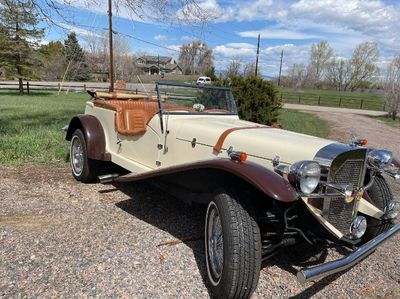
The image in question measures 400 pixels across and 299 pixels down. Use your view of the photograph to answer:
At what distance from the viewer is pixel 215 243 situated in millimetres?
3254

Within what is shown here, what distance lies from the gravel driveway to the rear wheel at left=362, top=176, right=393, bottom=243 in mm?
306

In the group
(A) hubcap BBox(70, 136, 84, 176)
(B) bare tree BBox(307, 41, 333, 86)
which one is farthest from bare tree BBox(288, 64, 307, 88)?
(A) hubcap BBox(70, 136, 84, 176)

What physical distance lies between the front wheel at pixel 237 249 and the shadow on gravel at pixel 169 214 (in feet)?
1.88

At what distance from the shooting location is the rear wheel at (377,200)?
3688mm

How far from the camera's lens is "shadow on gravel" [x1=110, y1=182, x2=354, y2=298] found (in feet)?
11.8

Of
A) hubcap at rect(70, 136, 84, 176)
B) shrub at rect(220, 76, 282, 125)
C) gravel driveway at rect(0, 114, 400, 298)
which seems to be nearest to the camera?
gravel driveway at rect(0, 114, 400, 298)

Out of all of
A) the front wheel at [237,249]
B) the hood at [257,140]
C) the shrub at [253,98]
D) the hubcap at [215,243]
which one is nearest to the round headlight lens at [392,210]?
the hood at [257,140]

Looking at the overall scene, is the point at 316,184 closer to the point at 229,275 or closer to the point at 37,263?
the point at 229,275

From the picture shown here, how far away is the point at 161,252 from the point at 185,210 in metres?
1.19

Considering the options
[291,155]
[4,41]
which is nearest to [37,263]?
[291,155]

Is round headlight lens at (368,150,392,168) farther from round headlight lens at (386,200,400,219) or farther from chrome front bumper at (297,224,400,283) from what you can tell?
chrome front bumper at (297,224,400,283)

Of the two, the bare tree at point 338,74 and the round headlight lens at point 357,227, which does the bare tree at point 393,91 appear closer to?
the round headlight lens at point 357,227

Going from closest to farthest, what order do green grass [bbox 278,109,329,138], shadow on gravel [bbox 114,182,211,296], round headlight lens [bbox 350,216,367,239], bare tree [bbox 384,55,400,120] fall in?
round headlight lens [bbox 350,216,367,239], shadow on gravel [bbox 114,182,211,296], green grass [bbox 278,109,329,138], bare tree [bbox 384,55,400,120]

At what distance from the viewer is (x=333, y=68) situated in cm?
7588
